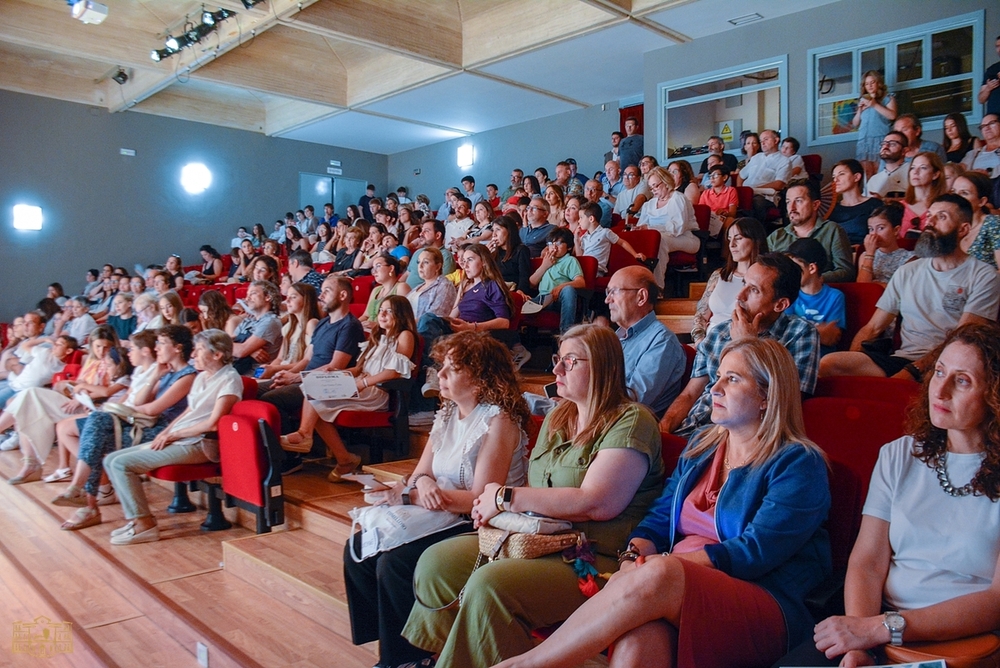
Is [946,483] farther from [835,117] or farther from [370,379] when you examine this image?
[835,117]

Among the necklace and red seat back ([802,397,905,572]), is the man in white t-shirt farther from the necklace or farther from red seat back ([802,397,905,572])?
the necklace

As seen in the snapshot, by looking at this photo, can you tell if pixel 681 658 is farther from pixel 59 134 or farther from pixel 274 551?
pixel 59 134

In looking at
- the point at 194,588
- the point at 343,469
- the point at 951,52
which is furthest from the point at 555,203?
the point at 194,588

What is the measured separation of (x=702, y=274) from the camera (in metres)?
5.50

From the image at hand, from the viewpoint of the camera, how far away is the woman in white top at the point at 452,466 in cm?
197

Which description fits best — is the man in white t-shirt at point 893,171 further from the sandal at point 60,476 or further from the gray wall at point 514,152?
the sandal at point 60,476

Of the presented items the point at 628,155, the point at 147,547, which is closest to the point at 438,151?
the point at 628,155

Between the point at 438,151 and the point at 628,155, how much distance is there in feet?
18.0

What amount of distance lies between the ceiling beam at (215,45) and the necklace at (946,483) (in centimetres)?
673

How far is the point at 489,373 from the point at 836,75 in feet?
19.7

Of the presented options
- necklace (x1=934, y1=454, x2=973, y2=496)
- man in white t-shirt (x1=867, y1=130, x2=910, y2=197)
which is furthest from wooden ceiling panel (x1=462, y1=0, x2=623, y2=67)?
necklace (x1=934, y1=454, x2=973, y2=496)

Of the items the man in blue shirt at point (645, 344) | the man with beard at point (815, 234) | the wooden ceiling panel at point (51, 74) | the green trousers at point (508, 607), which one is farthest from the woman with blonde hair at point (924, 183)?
the wooden ceiling panel at point (51, 74)

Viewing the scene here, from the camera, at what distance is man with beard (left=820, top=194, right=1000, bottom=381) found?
2.55m

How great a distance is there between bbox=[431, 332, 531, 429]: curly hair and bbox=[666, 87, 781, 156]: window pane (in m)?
5.98
